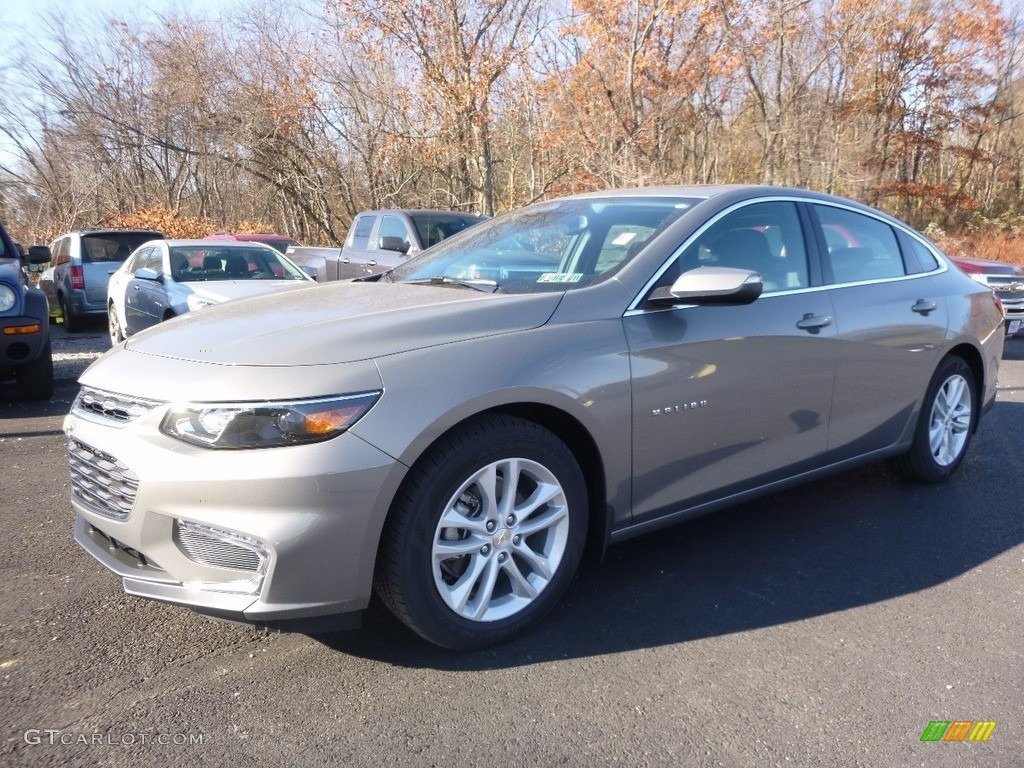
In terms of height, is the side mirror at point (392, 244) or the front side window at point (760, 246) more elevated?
the side mirror at point (392, 244)

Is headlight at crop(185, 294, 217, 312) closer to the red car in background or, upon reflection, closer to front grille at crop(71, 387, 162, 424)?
front grille at crop(71, 387, 162, 424)

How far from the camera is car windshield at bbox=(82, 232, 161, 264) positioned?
12.9 meters

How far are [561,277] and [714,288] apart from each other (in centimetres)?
64

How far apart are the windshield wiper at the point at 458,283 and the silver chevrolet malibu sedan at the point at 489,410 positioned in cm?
2

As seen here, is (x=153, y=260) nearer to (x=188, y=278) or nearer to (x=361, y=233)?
(x=188, y=278)

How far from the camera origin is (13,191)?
27125 mm

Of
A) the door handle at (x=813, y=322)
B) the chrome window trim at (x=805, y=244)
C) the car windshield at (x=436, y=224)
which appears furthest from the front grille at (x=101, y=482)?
the car windshield at (x=436, y=224)

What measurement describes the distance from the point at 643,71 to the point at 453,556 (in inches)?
745

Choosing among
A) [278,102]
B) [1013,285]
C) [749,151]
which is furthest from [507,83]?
[1013,285]

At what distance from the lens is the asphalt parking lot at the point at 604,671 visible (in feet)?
7.84

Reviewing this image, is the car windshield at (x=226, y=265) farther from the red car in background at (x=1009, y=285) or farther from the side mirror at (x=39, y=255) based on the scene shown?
the red car in background at (x=1009, y=285)

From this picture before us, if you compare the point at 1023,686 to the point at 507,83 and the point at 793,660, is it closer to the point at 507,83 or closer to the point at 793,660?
the point at 793,660

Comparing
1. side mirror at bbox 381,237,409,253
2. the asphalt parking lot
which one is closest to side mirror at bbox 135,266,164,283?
side mirror at bbox 381,237,409,253

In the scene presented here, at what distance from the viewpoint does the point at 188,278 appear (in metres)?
9.12
